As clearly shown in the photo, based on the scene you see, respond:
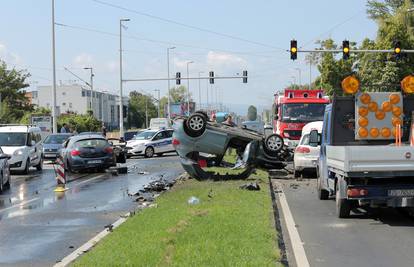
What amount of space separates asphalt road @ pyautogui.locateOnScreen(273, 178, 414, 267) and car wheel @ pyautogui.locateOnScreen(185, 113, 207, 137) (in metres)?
4.19

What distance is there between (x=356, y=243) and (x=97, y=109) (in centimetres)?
14301

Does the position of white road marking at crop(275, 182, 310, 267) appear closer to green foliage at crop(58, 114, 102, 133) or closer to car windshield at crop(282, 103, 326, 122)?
car windshield at crop(282, 103, 326, 122)

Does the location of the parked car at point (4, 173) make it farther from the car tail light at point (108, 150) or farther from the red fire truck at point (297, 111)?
the red fire truck at point (297, 111)

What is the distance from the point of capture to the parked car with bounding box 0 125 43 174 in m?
25.3

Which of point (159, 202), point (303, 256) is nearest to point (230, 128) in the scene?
point (159, 202)

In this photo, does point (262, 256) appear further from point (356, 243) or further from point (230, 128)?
point (230, 128)

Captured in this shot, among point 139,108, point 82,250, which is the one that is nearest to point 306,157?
point 82,250

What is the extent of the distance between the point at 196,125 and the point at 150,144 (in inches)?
832

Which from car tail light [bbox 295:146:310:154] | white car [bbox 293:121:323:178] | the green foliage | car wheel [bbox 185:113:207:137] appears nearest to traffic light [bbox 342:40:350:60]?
white car [bbox 293:121:323:178]

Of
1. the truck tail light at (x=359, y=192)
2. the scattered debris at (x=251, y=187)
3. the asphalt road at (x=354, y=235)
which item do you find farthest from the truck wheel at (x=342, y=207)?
the scattered debris at (x=251, y=187)

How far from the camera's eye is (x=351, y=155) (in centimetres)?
1068

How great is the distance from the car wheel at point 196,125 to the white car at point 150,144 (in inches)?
813

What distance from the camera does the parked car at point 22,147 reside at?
83.1 ft

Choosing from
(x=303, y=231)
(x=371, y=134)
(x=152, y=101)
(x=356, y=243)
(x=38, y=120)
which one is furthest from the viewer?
(x=152, y=101)
